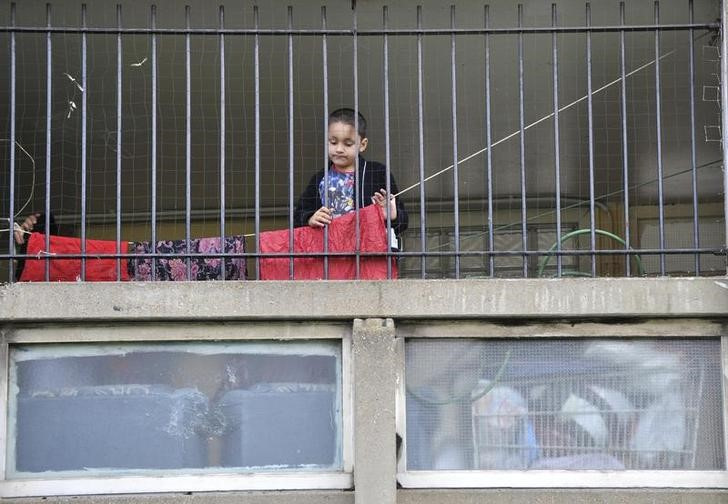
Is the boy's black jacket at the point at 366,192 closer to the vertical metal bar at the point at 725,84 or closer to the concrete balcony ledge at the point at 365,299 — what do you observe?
the concrete balcony ledge at the point at 365,299

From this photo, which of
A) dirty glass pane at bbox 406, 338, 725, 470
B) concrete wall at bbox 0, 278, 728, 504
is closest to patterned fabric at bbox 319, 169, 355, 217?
concrete wall at bbox 0, 278, 728, 504

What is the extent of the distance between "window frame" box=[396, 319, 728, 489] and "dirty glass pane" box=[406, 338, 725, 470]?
0.17 feet

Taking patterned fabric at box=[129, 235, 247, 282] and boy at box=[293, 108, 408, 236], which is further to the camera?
boy at box=[293, 108, 408, 236]

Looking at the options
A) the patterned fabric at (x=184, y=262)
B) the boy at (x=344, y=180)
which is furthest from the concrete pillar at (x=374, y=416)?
the patterned fabric at (x=184, y=262)

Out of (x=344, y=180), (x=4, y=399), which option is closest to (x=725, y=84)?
(x=344, y=180)

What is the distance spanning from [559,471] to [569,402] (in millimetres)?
393

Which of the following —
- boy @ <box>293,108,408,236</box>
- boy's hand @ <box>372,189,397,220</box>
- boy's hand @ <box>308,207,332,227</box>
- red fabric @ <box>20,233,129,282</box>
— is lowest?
red fabric @ <box>20,233,129,282</box>

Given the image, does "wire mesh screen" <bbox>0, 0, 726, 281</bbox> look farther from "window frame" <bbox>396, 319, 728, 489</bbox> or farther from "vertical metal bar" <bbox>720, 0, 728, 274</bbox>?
"window frame" <bbox>396, 319, 728, 489</bbox>

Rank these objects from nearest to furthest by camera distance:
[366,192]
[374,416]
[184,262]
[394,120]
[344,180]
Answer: [374,416] < [184,262] < [366,192] < [344,180] < [394,120]

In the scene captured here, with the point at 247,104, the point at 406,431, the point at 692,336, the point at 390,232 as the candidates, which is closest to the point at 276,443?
the point at 406,431

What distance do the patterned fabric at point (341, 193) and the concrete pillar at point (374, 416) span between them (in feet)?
2.84

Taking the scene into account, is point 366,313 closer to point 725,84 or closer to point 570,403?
point 570,403

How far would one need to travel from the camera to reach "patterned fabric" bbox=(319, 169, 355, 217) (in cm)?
612

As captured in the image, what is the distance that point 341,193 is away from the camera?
6.16 meters
